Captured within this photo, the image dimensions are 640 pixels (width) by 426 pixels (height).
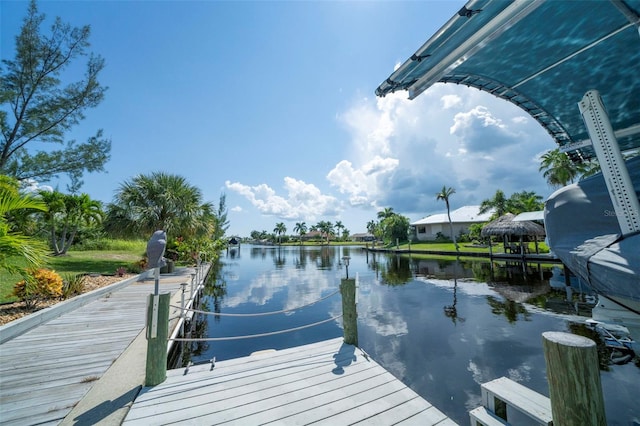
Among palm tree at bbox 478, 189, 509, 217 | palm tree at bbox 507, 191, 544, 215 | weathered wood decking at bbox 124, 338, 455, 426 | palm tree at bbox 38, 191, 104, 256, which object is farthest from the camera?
palm tree at bbox 478, 189, 509, 217

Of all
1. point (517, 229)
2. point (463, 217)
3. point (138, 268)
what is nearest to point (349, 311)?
point (138, 268)

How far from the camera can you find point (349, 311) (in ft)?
14.3

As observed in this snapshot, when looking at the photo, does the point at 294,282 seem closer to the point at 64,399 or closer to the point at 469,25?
the point at 64,399

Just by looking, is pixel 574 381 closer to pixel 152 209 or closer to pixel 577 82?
pixel 577 82

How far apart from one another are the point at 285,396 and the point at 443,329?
19.5 ft

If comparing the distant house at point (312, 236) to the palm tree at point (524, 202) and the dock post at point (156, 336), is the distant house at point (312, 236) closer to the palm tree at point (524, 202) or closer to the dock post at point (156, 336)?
the palm tree at point (524, 202)

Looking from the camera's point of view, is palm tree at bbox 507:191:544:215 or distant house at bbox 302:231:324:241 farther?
distant house at bbox 302:231:324:241

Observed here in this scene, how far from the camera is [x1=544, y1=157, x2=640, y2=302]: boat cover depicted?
1785mm

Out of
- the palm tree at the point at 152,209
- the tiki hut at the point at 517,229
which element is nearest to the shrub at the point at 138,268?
the palm tree at the point at 152,209

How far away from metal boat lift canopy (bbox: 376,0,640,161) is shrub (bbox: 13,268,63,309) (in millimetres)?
8496

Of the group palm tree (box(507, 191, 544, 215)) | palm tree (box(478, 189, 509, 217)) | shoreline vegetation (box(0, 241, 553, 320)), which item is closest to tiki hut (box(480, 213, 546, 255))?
shoreline vegetation (box(0, 241, 553, 320))

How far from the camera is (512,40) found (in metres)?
Answer: 2.89

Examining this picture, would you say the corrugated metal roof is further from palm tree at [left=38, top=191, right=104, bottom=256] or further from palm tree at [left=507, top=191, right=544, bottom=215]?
palm tree at [left=38, top=191, right=104, bottom=256]

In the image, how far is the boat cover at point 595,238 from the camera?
1785mm
